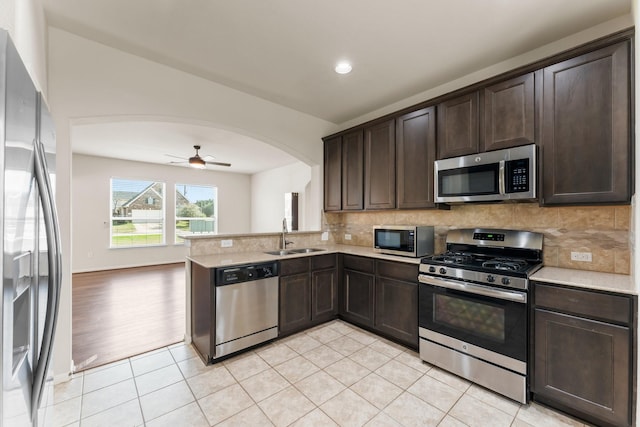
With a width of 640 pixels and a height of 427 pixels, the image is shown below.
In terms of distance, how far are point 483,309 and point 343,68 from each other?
99.4 inches

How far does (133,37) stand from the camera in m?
2.37

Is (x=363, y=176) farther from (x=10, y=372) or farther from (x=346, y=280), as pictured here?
(x=10, y=372)

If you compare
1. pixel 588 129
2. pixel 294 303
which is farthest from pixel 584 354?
pixel 294 303

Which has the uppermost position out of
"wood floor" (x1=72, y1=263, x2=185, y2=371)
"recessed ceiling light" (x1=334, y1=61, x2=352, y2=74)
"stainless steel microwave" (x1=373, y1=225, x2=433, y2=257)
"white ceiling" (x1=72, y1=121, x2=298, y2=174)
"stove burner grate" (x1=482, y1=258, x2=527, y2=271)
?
"recessed ceiling light" (x1=334, y1=61, x2=352, y2=74)

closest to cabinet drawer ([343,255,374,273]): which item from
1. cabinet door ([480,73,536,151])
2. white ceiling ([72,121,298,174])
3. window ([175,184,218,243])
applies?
cabinet door ([480,73,536,151])

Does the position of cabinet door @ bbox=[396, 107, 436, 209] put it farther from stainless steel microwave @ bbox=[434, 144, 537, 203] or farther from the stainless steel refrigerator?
the stainless steel refrigerator

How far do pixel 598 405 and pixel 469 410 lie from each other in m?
0.76

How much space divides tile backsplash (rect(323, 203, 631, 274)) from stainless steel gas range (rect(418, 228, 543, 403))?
0.39 feet

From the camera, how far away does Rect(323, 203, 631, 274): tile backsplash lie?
2.12 metres

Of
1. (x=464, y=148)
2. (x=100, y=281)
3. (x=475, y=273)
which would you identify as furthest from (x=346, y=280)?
(x=100, y=281)

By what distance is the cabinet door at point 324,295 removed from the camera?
129 inches

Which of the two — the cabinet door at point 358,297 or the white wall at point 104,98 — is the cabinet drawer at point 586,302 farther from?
the white wall at point 104,98

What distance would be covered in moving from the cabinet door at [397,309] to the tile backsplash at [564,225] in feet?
2.38

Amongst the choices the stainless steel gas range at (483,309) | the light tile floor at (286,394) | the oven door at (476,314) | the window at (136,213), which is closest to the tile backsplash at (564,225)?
the stainless steel gas range at (483,309)
